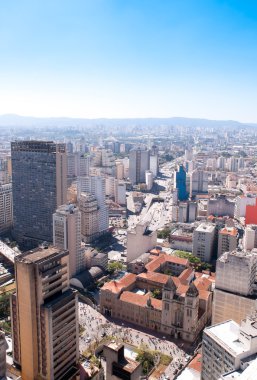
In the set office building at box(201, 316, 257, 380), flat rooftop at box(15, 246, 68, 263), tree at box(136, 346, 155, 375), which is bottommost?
tree at box(136, 346, 155, 375)

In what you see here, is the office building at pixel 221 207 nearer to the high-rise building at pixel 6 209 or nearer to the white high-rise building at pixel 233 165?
the high-rise building at pixel 6 209

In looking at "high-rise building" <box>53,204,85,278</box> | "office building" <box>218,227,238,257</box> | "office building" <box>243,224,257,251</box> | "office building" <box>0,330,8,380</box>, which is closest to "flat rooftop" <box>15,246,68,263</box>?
"office building" <box>0,330,8,380</box>

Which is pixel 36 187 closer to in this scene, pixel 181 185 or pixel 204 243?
pixel 204 243

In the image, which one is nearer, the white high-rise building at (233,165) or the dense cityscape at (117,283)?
the dense cityscape at (117,283)

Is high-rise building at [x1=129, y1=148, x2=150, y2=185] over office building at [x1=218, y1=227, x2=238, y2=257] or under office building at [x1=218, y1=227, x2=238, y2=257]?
over

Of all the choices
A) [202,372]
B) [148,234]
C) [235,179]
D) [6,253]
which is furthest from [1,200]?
[235,179]

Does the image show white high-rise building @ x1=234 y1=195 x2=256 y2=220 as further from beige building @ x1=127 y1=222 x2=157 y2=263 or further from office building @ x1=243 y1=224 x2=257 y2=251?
beige building @ x1=127 y1=222 x2=157 y2=263

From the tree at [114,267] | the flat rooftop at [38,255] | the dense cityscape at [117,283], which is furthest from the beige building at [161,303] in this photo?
the flat rooftop at [38,255]
